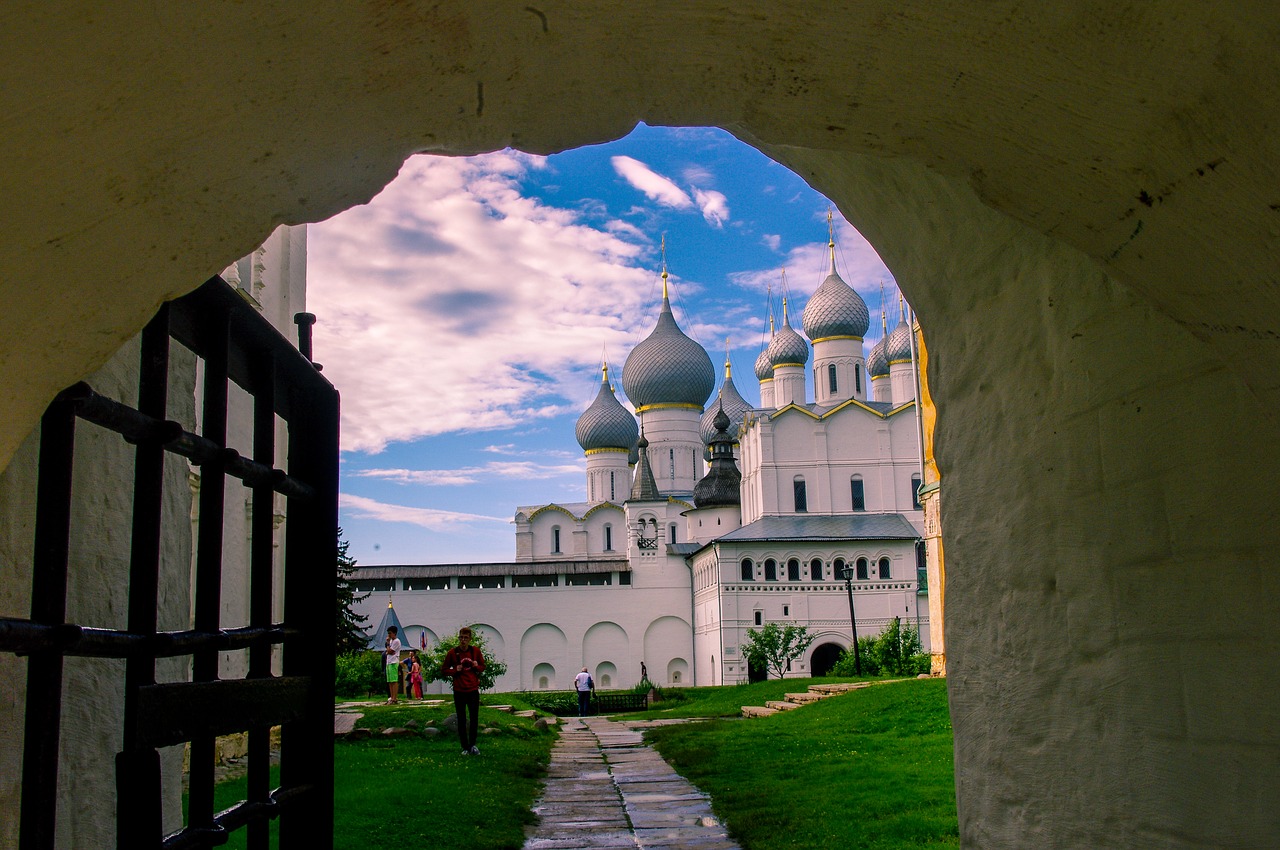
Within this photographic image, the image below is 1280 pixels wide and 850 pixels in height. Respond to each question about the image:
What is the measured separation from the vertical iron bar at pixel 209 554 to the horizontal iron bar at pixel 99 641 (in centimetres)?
4

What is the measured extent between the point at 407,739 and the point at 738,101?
1102cm

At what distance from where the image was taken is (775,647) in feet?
111

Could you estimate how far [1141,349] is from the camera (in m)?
2.58

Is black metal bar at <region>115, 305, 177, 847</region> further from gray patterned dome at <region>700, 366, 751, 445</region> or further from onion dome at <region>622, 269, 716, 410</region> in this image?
onion dome at <region>622, 269, 716, 410</region>

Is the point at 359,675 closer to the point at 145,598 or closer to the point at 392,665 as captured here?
the point at 392,665

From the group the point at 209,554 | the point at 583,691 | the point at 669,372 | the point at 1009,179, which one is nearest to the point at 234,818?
the point at 209,554

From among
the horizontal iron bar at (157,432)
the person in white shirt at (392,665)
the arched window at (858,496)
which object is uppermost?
the arched window at (858,496)

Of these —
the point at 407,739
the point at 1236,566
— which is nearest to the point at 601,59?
the point at 1236,566

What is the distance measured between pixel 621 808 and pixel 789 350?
42.4 metres

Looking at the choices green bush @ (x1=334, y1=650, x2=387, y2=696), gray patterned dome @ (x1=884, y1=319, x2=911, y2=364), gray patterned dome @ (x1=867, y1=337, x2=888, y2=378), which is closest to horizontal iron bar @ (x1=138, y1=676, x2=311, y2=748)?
green bush @ (x1=334, y1=650, x2=387, y2=696)

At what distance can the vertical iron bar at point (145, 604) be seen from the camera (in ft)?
6.30

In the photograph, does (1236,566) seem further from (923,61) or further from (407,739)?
(407,739)

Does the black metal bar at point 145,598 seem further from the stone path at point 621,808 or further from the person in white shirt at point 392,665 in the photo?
the person in white shirt at point 392,665

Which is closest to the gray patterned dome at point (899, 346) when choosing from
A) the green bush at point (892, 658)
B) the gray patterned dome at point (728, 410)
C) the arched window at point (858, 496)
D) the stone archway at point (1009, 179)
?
the gray patterned dome at point (728, 410)
